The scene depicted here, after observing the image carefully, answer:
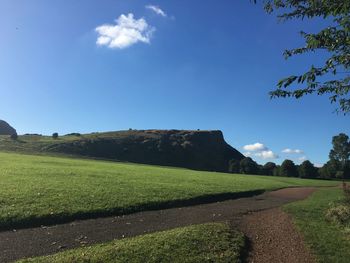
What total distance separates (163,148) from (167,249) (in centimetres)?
14897

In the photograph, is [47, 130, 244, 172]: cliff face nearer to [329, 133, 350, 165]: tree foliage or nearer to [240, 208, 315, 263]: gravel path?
[329, 133, 350, 165]: tree foliage

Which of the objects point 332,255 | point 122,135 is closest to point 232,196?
point 332,255

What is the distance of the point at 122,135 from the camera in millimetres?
170750

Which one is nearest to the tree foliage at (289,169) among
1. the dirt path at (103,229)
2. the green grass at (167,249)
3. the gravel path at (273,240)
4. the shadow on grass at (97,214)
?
the shadow on grass at (97,214)

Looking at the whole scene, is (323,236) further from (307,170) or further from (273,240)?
(307,170)

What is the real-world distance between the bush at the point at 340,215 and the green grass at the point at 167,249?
6.63 m

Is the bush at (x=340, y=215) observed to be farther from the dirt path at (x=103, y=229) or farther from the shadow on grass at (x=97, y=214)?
the shadow on grass at (x=97, y=214)

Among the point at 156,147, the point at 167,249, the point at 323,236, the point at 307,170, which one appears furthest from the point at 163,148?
the point at 167,249

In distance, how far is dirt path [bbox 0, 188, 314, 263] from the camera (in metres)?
12.4

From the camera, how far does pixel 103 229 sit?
603 inches

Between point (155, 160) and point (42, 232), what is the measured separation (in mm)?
136178

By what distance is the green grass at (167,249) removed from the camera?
11195 millimetres

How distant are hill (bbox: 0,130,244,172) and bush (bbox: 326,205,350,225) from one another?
4094 inches

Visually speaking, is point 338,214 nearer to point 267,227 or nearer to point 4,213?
point 267,227
